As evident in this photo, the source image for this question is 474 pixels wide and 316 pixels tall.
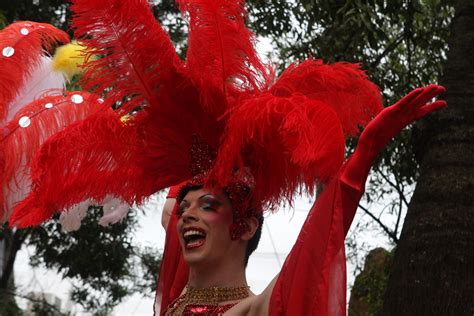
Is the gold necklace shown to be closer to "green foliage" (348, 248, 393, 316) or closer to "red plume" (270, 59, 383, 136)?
"red plume" (270, 59, 383, 136)

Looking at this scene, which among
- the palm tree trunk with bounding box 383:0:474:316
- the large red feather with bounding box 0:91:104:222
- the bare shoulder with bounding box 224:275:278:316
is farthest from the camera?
the palm tree trunk with bounding box 383:0:474:316

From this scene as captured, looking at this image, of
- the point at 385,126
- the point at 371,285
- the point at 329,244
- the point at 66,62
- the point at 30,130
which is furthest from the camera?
the point at 371,285

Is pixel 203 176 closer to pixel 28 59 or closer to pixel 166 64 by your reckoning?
pixel 166 64

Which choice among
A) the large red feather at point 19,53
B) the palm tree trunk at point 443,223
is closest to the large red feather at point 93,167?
the large red feather at point 19,53

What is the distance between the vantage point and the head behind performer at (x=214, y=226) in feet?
10.8

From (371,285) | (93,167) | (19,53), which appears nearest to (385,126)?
(93,167)

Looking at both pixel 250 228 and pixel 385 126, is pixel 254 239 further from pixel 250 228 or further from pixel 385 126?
pixel 385 126

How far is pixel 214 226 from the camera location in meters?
3.31

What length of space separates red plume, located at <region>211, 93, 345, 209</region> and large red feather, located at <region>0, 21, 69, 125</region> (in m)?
1.09

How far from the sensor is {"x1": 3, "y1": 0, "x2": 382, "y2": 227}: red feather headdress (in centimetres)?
311

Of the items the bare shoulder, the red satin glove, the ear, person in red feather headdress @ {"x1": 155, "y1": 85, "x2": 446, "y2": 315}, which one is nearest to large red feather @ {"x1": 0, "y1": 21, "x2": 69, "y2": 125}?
person in red feather headdress @ {"x1": 155, "y1": 85, "x2": 446, "y2": 315}

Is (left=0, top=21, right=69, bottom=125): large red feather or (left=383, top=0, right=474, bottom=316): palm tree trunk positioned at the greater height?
(left=0, top=21, right=69, bottom=125): large red feather

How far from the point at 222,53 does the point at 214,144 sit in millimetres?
336

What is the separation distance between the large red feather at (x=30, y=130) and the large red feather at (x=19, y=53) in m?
0.18
